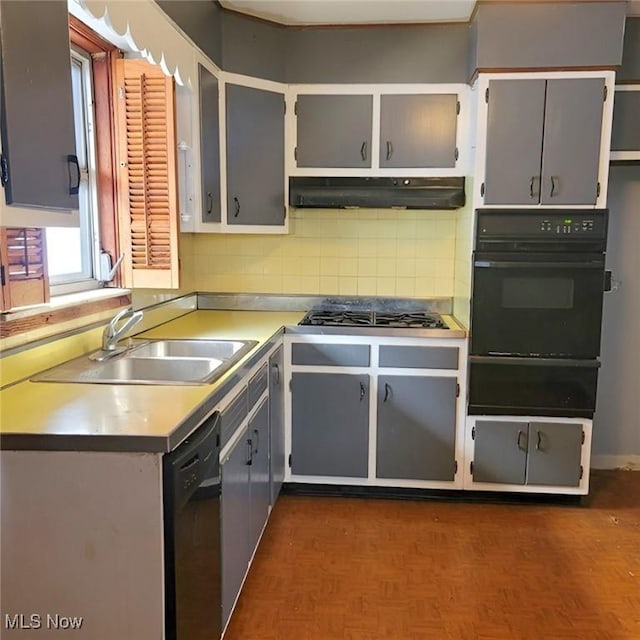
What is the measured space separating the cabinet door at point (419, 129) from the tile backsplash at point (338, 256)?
0.43 m

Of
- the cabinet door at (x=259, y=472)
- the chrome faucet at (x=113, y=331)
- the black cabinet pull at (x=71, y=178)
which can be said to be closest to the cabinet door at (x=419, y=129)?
the cabinet door at (x=259, y=472)

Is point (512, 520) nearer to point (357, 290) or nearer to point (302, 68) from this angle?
point (357, 290)

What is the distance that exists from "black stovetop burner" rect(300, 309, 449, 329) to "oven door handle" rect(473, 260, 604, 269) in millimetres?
393

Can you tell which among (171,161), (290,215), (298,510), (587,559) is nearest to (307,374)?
(298,510)

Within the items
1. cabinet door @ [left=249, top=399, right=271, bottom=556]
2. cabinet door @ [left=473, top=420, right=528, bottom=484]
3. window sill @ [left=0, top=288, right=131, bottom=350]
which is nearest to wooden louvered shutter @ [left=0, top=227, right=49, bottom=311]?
window sill @ [left=0, top=288, right=131, bottom=350]

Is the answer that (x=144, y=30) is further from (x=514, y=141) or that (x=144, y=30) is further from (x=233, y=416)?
(x=514, y=141)

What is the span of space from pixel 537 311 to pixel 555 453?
0.76 metres

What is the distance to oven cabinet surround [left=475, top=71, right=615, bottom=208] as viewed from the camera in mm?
2828

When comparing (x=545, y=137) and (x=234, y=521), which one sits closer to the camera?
(x=234, y=521)

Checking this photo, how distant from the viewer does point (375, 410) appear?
310 cm

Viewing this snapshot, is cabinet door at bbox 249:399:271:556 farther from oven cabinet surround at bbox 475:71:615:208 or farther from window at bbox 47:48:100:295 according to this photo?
oven cabinet surround at bbox 475:71:615:208

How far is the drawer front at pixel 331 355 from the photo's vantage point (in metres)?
3.07

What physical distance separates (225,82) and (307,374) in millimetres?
1599

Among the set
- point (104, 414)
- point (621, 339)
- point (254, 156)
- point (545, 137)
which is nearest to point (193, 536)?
point (104, 414)
